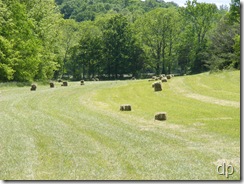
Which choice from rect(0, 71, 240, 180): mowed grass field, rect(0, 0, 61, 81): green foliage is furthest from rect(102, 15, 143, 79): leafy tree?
rect(0, 71, 240, 180): mowed grass field

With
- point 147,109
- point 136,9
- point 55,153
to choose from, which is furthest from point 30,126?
point 136,9

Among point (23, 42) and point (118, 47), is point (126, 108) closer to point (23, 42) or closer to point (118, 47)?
point (23, 42)

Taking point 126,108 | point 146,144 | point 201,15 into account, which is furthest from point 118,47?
point 146,144

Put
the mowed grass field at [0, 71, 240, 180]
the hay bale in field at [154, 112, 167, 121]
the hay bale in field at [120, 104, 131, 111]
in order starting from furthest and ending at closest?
1. the hay bale in field at [120, 104, 131, 111]
2. the hay bale in field at [154, 112, 167, 121]
3. the mowed grass field at [0, 71, 240, 180]

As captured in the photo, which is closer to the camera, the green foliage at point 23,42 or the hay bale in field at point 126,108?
the hay bale in field at point 126,108

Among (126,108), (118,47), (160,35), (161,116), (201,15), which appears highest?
(160,35)

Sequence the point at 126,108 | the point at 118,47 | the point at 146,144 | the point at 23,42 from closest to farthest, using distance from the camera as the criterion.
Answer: the point at 146,144, the point at 126,108, the point at 23,42, the point at 118,47

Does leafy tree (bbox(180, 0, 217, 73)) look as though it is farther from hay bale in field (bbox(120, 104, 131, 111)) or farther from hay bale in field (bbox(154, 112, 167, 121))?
hay bale in field (bbox(120, 104, 131, 111))

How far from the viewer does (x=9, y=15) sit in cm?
3425

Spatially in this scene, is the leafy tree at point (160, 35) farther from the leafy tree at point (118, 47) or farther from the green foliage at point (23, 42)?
the green foliage at point (23, 42)

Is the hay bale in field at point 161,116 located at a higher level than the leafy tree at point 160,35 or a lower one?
lower

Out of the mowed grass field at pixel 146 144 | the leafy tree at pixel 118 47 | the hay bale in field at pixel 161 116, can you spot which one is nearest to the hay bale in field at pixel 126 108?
the mowed grass field at pixel 146 144

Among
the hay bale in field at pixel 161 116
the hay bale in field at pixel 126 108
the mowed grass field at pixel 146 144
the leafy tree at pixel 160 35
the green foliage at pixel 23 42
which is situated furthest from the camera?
the leafy tree at pixel 160 35

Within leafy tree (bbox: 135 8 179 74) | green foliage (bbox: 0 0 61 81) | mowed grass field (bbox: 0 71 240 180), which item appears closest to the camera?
mowed grass field (bbox: 0 71 240 180)
